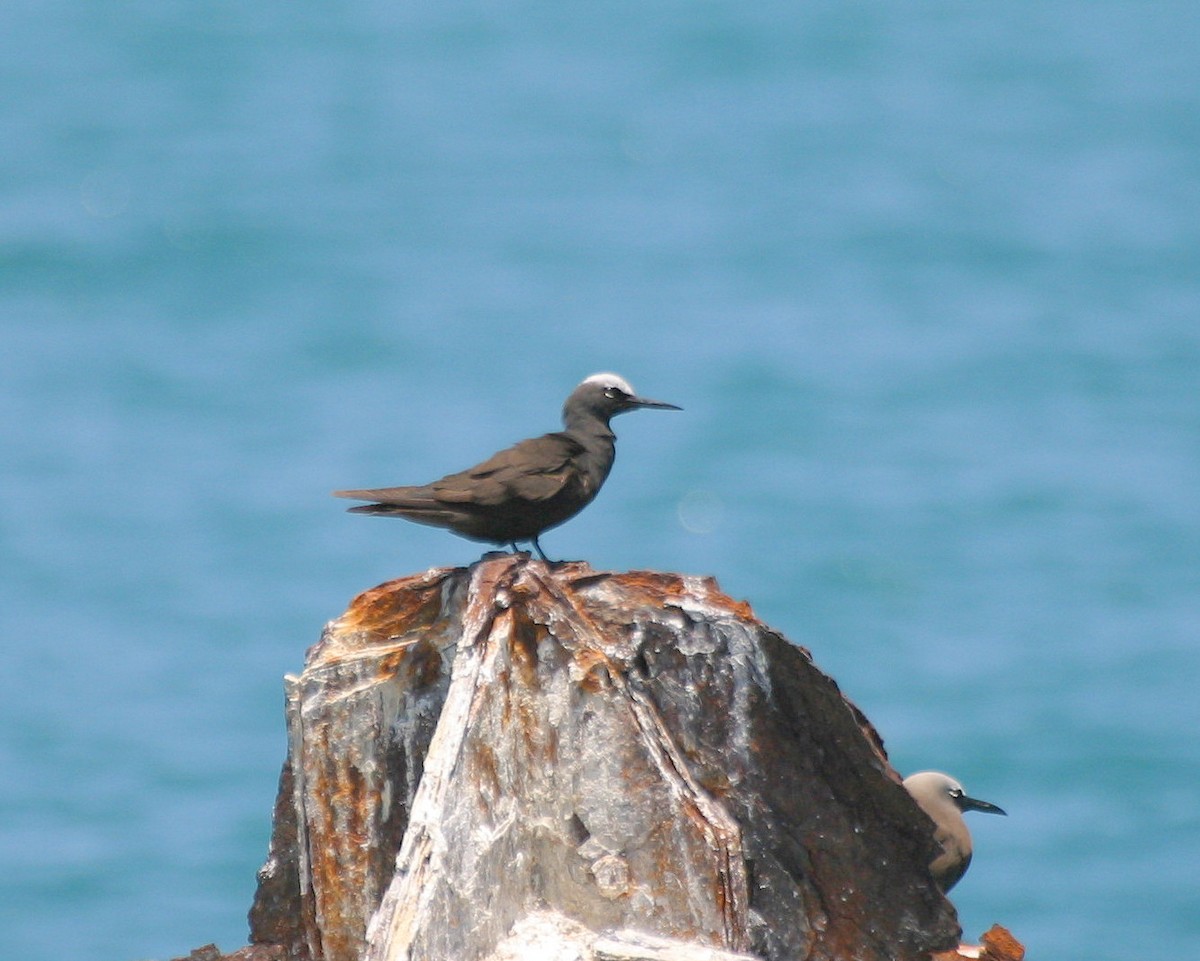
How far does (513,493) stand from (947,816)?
435 cm

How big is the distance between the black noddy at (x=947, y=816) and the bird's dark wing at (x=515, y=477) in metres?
2.64

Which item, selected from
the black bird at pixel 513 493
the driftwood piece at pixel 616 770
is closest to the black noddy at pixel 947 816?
the black bird at pixel 513 493

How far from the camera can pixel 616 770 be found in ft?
25.6

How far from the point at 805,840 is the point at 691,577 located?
113 cm

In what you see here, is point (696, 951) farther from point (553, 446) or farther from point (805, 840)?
point (553, 446)

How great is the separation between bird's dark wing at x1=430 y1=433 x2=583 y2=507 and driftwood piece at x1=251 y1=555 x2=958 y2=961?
1.48 meters

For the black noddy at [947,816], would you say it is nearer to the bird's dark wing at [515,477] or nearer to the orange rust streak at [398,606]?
the bird's dark wing at [515,477]

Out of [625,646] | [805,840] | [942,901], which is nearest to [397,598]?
[625,646]

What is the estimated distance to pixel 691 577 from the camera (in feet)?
26.9

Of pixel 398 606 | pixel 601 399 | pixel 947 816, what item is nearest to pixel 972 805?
pixel 947 816

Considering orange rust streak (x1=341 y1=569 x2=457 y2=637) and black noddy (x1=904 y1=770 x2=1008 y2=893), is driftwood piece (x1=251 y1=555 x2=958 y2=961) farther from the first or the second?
black noddy (x1=904 y1=770 x2=1008 y2=893)

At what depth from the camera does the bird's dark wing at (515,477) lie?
389 inches

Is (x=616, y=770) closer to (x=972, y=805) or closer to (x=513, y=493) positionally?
(x=513, y=493)

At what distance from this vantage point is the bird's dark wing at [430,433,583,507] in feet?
32.4
